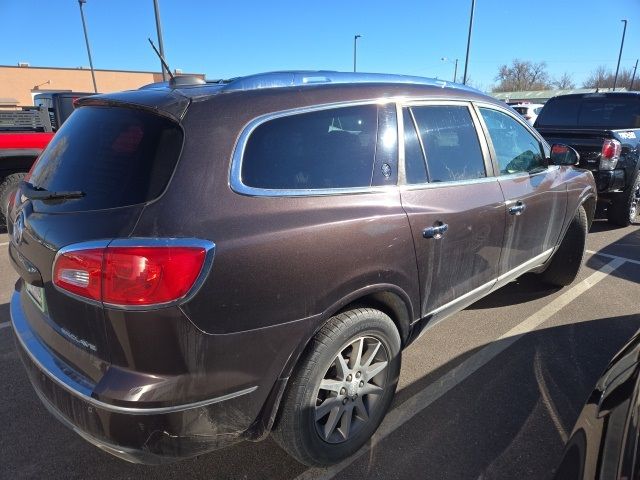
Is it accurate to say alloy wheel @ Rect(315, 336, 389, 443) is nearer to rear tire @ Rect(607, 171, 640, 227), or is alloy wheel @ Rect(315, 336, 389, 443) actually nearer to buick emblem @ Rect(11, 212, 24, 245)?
buick emblem @ Rect(11, 212, 24, 245)

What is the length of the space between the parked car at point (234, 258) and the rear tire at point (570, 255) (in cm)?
221

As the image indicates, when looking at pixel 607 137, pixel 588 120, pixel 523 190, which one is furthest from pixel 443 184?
pixel 588 120

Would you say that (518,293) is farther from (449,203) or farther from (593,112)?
(593,112)

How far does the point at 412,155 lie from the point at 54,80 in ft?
169

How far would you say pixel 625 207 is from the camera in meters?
6.84

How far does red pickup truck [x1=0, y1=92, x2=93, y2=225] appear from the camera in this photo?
6273mm

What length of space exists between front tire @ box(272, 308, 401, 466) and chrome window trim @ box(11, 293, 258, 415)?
0.92 feet

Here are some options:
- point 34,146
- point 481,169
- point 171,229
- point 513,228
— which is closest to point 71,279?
point 171,229

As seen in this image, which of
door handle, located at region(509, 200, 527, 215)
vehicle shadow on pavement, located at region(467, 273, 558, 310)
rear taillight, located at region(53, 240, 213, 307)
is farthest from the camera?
vehicle shadow on pavement, located at region(467, 273, 558, 310)

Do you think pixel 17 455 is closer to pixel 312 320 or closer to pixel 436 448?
pixel 312 320

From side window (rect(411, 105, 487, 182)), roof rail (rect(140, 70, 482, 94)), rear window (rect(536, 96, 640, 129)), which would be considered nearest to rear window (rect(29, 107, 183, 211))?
roof rail (rect(140, 70, 482, 94))

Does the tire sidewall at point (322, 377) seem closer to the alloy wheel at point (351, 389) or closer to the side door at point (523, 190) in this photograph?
the alloy wheel at point (351, 389)

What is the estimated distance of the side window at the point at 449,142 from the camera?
2.60 meters

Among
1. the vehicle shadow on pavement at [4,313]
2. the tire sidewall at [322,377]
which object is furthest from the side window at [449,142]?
the vehicle shadow on pavement at [4,313]
